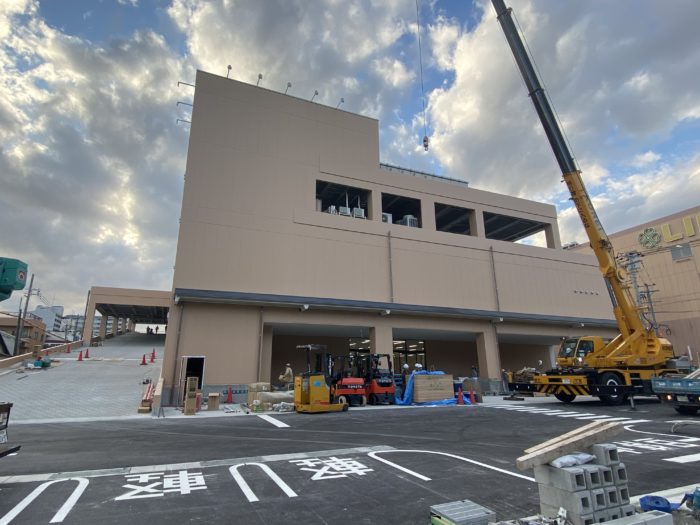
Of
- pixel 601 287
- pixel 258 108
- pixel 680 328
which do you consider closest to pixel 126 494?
pixel 258 108

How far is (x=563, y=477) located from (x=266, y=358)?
19070mm

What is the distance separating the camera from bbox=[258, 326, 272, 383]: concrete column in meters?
20.7

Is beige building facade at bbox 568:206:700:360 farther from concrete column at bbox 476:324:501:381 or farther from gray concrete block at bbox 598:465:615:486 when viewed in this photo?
gray concrete block at bbox 598:465:615:486

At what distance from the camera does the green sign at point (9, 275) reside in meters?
6.57

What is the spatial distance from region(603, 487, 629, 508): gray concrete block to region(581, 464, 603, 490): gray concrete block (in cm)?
9

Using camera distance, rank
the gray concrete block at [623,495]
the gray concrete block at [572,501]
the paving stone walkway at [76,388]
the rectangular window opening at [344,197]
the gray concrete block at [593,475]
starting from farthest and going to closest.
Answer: the rectangular window opening at [344,197] → the paving stone walkway at [76,388] → the gray concrete block at [623,495] → the gray concrete block at [593,475] → the gray concrete block at [572,501]

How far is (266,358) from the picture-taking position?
21422mm

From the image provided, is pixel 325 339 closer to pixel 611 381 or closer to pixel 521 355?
pixel 611 381

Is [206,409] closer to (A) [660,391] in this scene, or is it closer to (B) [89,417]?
(B) [89,417]

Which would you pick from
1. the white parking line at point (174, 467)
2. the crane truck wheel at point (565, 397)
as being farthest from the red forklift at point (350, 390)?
the crane truck wheel at point (565, 397)

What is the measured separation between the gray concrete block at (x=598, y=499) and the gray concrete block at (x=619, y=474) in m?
0.28

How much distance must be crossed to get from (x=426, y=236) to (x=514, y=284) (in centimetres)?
791

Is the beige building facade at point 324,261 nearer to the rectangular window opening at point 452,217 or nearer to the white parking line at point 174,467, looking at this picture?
the rectangular window opening at point 452,217

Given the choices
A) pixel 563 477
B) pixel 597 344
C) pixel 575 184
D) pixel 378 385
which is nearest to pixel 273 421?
pixel 378 385
